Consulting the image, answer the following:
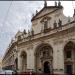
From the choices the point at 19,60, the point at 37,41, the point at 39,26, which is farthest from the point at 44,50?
the point at 19,60

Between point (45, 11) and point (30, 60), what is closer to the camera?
point (45, 11)

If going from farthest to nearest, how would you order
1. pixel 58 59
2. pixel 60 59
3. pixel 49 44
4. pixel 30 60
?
1. pixel 30 60
2. pixel 49 44
3. pixel 58 59
4. pixel 60 59

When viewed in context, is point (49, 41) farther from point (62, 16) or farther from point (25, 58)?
point (25, 58)

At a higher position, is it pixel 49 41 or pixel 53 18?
pixel 53 18

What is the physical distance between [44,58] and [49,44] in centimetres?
274

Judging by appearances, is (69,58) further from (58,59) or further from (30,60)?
(30,60)

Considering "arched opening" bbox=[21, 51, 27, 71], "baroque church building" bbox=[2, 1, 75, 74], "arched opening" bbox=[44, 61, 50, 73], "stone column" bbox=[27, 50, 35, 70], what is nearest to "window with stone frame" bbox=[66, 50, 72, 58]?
"baroque church building" bbox=[2, 1, 75, 74]

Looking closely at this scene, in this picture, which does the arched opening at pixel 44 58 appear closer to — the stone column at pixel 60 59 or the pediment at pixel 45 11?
the stone column at pixel 60 59

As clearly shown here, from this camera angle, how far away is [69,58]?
98.0 feet

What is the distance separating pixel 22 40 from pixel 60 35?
938 cm

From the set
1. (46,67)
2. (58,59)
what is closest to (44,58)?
(46,67)

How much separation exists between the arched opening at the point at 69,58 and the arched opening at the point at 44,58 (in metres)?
2.97

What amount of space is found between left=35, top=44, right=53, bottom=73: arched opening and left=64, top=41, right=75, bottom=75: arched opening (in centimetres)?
297

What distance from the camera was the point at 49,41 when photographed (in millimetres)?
32500
